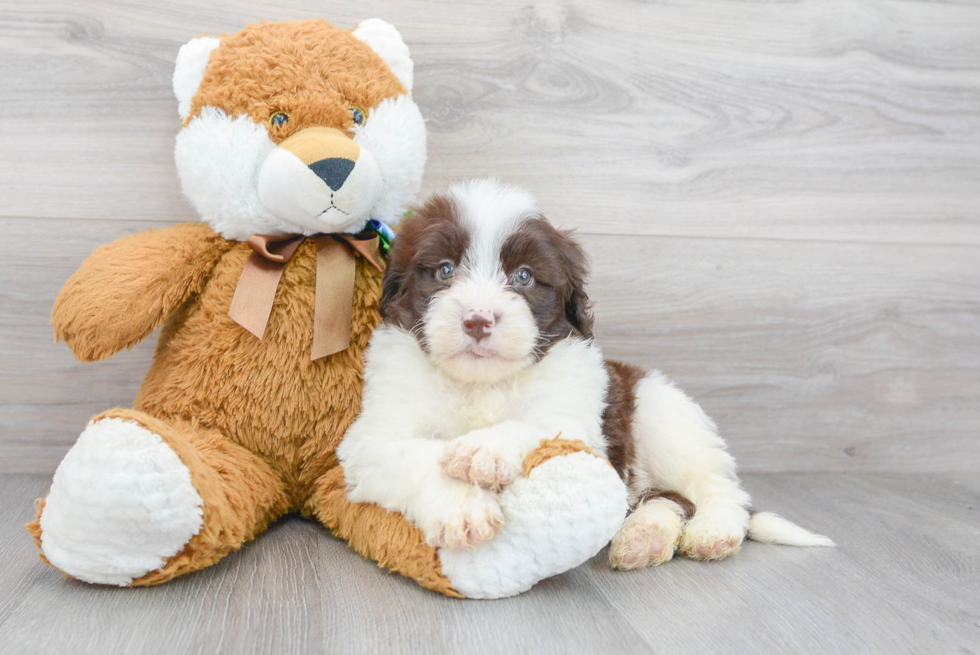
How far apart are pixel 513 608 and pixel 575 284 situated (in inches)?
22.9

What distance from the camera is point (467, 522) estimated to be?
112 centimetres

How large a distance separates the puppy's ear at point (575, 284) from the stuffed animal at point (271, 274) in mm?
303

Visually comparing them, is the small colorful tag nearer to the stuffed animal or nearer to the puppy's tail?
the stuffed animal

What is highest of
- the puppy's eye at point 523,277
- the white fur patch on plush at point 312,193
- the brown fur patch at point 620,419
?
the white fur patch on plush at point 312,193

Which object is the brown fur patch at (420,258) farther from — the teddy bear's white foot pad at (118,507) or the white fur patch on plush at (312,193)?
the teddy bear's white foot pad at (118,507)

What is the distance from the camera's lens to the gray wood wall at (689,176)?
5.78 ft

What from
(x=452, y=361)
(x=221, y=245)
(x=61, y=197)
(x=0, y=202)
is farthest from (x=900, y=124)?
(x=0, y=202)

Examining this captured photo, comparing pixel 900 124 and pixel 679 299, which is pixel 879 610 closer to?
pixel 679 299

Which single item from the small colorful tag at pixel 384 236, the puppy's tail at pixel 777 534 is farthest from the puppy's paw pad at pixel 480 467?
the puppy's tail at pixel 777 534

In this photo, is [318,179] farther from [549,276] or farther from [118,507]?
[118,507]

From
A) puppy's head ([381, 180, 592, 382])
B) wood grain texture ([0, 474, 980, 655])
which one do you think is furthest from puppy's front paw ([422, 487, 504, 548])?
puppy's head ([381, 180, 592, 382])

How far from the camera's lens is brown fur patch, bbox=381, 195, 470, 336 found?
1319 mm

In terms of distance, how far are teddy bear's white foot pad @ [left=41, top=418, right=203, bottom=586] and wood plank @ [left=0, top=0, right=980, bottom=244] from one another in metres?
0.83

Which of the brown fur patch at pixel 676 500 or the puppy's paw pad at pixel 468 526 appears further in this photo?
the brown fur patch at pixel 676 500
